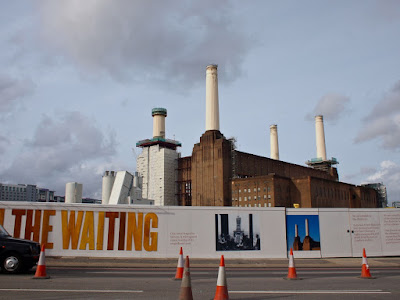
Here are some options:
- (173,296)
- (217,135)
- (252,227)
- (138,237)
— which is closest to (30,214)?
(138,237)

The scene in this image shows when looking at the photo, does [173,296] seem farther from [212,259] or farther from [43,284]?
[212,259]

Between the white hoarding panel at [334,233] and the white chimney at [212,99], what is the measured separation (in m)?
68.4

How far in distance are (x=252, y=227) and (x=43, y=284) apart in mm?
14286

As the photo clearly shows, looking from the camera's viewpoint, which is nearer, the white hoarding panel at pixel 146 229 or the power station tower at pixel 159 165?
the white hoarding panel at pixel 146 229

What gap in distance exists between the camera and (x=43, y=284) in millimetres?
10789

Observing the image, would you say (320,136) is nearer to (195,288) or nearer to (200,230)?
(200,230)

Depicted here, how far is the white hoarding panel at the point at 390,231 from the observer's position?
24.1 metres

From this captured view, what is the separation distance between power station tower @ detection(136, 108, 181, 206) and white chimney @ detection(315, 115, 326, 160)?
4685 cm

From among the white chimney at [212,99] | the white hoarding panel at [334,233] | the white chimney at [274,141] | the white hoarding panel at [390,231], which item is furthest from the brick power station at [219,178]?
the white hoarding panel at [334,233]

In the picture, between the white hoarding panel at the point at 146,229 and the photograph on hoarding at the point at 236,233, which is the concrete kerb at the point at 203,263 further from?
the photograph on hoarding at the point at 236,233

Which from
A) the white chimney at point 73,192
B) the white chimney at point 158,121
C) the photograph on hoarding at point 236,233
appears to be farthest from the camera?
the white chimney at point 158,121

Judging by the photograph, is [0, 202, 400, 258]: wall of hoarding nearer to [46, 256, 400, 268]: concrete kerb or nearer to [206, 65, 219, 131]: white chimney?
[46, 256, 400, 268]: concrete kerb

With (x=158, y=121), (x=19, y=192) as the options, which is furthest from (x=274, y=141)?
(x=19, y=192)

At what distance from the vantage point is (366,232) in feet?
78.3
